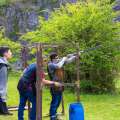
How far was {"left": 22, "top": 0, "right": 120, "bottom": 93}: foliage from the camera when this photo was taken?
1588cm

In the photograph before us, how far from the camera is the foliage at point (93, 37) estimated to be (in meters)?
15.9

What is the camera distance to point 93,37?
52.5 ft

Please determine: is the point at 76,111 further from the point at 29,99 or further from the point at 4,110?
the point at 4,110

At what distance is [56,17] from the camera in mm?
16516

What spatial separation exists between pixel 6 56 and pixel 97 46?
5.19 metres

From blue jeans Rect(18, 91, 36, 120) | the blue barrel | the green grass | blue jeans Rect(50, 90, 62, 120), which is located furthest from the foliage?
the blue barrel

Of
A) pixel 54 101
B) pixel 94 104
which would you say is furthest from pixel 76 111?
pixel 94 104

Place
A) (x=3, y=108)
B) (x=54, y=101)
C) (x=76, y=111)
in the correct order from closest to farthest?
1. (x=76, y=111)
2. (x=54, y=101)
3. (x=3, y=108)

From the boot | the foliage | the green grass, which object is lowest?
the green grass

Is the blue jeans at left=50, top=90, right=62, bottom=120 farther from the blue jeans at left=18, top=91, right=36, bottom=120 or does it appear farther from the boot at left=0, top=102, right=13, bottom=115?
the boot at left=0, top=102, right=13, bottom=115

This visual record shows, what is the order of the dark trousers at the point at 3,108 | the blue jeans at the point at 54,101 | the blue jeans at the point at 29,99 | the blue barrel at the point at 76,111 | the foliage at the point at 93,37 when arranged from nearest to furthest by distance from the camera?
1. the blue barrel at the point at 76,111
2. the blue jeans at the point at 29,99
3. the blue jeans at the point at 54,101
4. the dark trousers at the point at 3,108
5. the foliage at the point at 93,37

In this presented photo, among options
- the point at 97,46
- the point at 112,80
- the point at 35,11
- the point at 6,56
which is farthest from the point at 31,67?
the point at 35,11

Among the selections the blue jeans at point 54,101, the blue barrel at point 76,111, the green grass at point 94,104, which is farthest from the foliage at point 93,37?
the blue barrel at point 76,111

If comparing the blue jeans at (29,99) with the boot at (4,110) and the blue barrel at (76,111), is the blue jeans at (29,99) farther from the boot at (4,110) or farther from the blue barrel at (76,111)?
the boot at (4,110)
